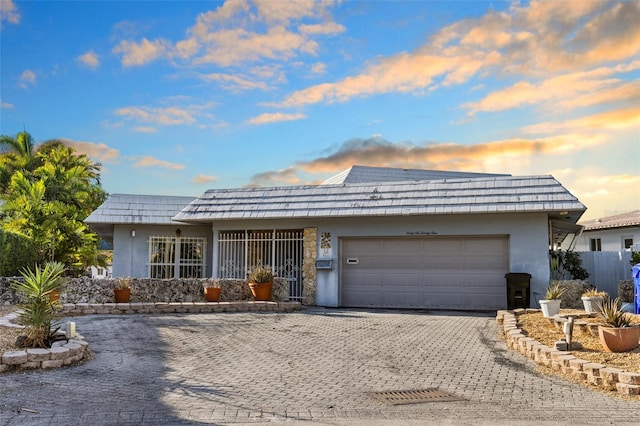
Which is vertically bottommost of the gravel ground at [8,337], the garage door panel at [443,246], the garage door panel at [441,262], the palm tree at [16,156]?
the gravel ground at [8,337]

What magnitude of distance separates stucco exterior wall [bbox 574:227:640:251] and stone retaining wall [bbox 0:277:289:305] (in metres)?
19.7

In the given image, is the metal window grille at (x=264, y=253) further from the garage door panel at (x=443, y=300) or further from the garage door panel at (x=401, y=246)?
the garage door panel at (x=443, y=300)

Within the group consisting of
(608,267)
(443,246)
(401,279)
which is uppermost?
(443,246)

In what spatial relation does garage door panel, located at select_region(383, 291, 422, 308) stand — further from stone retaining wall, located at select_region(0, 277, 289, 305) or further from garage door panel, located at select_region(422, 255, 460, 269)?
stone retaining wall, located at select_region(0, 277, 289, 305)

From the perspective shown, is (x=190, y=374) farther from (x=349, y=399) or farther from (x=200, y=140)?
(x=200, y=140)

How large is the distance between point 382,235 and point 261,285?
4.18 meters

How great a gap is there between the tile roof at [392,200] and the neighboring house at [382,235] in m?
0.03

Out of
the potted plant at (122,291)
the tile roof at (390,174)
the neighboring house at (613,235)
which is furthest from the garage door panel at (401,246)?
the neighboring house at (613,235)

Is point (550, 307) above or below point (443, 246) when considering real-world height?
below

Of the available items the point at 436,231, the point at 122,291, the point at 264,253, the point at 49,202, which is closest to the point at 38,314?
the point at 122,291

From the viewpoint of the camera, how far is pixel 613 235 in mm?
30453

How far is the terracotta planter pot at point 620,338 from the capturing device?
9219 mm

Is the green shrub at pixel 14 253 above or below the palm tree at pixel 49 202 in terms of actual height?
below

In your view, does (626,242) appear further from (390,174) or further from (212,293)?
(212,293)
